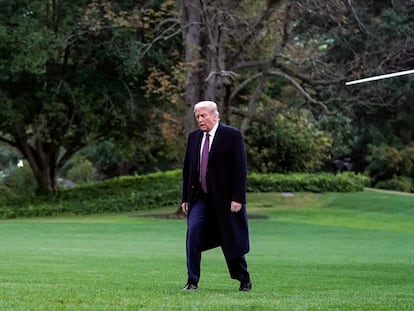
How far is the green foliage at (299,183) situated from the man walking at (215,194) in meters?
32.1

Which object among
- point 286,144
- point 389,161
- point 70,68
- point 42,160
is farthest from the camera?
point 389,161

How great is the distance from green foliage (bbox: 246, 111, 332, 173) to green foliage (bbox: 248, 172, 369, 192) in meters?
1.88

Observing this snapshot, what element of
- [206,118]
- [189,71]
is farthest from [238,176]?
[189,71]

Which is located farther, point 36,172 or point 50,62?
point 36,172

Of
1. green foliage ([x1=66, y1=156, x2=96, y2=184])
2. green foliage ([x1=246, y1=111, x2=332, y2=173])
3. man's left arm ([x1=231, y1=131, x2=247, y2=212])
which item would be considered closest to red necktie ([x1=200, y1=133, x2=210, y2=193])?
man's left arm ([x1=231, y1=131, x2=247, y2=212])

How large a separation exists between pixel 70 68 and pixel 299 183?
37.8 ft

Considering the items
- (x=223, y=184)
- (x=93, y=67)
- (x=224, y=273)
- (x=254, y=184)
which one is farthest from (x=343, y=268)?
(x=254, y=184)

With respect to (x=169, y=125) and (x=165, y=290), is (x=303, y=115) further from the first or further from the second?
(x=165, y=290)

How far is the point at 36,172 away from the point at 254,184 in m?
9.95

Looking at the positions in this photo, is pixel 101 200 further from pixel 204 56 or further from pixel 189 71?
pixel 189 71

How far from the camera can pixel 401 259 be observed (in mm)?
18031

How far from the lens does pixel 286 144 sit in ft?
145

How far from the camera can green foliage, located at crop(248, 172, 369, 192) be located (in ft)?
137

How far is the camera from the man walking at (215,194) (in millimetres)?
9594
